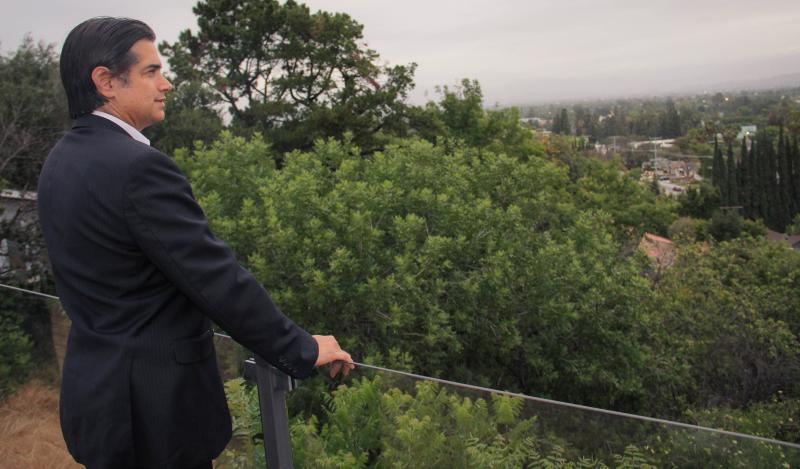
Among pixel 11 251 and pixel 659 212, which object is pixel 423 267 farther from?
pixel 659 212

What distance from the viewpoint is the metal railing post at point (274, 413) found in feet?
6.17

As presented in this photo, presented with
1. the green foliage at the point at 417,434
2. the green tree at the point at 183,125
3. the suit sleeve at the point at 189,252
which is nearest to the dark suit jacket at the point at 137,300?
the suit sleeve at the point at 189,252

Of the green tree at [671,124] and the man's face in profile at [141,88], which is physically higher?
the man's face in profile at [141,88]

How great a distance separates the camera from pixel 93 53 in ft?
5.04

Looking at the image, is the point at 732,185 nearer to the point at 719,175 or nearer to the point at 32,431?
the point at 719,175

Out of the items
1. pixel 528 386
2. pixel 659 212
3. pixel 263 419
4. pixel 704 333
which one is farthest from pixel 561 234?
pixel 659 212

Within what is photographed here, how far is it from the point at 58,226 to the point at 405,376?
1000mm

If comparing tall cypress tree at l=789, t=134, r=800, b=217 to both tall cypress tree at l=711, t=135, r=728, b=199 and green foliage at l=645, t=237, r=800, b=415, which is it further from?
green foliage at l=645, t=237, r=800, b=415

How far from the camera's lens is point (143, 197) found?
1448 mm

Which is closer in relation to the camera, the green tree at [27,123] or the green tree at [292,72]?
the green tree at [27,123]

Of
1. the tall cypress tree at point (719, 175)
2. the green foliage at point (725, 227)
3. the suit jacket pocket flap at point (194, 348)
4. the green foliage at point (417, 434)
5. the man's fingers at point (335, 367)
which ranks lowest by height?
the green foliage at point (725, 227)

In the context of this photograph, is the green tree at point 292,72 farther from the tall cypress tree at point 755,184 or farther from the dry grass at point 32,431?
the tall cypress tree at point 755,184

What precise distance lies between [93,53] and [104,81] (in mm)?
62

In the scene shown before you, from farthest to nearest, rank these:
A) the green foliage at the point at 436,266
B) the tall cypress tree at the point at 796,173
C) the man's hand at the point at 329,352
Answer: the tall cypress tree at the point at 796,173 → the green foliage at the point at 436,266 → the man's hand at the point at 329,352
